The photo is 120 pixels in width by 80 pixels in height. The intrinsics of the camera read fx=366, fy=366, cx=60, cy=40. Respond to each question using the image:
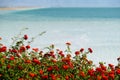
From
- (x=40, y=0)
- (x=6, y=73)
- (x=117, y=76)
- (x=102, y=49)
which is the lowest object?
(x=6, y=73)

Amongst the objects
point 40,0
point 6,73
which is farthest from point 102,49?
point 40,0

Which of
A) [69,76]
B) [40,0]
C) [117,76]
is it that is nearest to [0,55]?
[69,76]

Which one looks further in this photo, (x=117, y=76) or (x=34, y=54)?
(x=34, y=54)

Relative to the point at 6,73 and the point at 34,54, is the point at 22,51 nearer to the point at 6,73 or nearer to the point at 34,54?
the point at 34,54

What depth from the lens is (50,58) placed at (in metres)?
3.79

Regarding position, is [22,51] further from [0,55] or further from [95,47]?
[95,47]

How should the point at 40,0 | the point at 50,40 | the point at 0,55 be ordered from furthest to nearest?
1. the point at 40,0
2. the point at 50,40
3. the point at 0,55

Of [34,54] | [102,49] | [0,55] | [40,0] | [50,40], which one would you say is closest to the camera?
[0,55]

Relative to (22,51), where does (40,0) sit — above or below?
above

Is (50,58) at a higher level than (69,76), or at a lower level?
higher

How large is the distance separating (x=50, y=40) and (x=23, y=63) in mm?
6729

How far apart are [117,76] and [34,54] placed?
975 millimetres

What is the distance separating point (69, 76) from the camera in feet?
11.4

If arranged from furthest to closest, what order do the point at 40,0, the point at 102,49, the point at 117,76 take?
the point at 40,0, the point at 102,49, the point at 117,76
